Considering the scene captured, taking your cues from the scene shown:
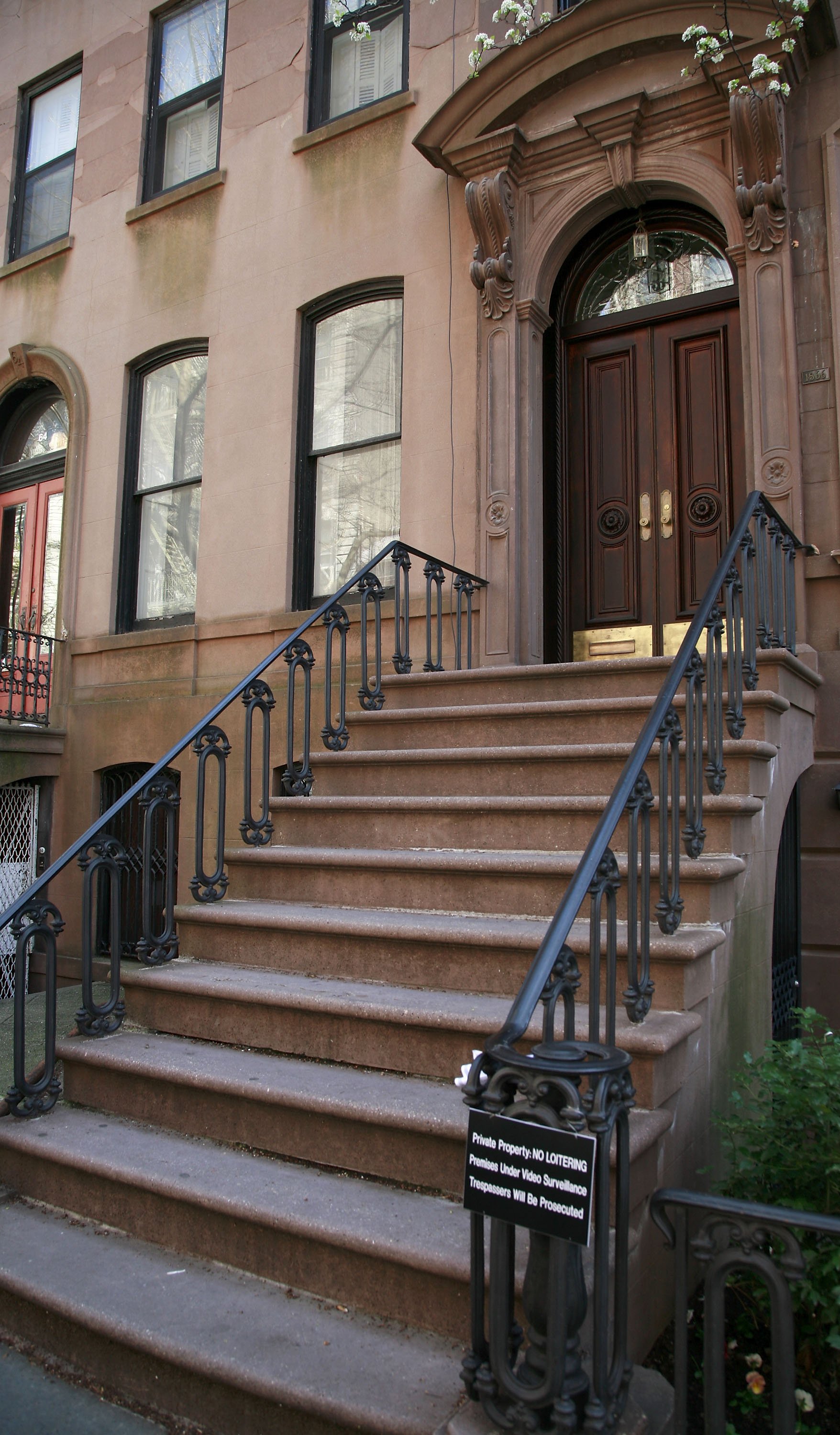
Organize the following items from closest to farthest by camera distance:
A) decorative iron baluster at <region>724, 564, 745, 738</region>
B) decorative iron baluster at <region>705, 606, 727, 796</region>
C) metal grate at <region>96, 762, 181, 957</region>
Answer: decorative iron baluster at <region>705, 606, 727, 796</region>, decorative iron baluster at <region>724, 564, 745, 738</region>, metal grate at <region>96, 762, 181, 957</region>

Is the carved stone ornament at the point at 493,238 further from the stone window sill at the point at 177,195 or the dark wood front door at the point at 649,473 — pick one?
the stone window sill at the point at 177,195

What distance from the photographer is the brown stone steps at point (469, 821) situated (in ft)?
12.7

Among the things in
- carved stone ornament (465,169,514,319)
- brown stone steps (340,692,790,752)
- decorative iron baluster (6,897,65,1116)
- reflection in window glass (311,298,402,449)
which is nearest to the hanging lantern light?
carved stone ornament (465,169,514,319)

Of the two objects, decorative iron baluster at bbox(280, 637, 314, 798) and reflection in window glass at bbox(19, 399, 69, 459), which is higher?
reflection in window glass at bbox(19, 399, 69, 459)

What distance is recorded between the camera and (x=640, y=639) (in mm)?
6586

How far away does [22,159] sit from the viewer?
10516 mm

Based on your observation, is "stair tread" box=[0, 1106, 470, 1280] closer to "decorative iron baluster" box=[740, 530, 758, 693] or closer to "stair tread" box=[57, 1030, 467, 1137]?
"stair tread" box=[57, 1030, 467, 1137]

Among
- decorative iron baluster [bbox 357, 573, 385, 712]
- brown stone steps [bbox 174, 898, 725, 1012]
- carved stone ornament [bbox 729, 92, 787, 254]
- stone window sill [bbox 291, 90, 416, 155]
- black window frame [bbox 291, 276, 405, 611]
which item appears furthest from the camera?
black window frame [bbox 291, 276, 405, 611]

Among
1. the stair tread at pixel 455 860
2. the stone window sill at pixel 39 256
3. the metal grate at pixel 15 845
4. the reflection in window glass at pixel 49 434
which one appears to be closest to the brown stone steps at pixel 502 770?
the stair tread at pixel 455 860

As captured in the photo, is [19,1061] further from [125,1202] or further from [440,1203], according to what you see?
[440,1203]

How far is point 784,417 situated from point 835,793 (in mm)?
2156

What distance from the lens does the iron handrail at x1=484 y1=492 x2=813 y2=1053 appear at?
239 cm

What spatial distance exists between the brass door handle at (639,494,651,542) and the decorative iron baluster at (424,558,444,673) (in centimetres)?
138

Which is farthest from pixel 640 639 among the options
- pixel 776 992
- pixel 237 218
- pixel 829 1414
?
pixel 237 218
